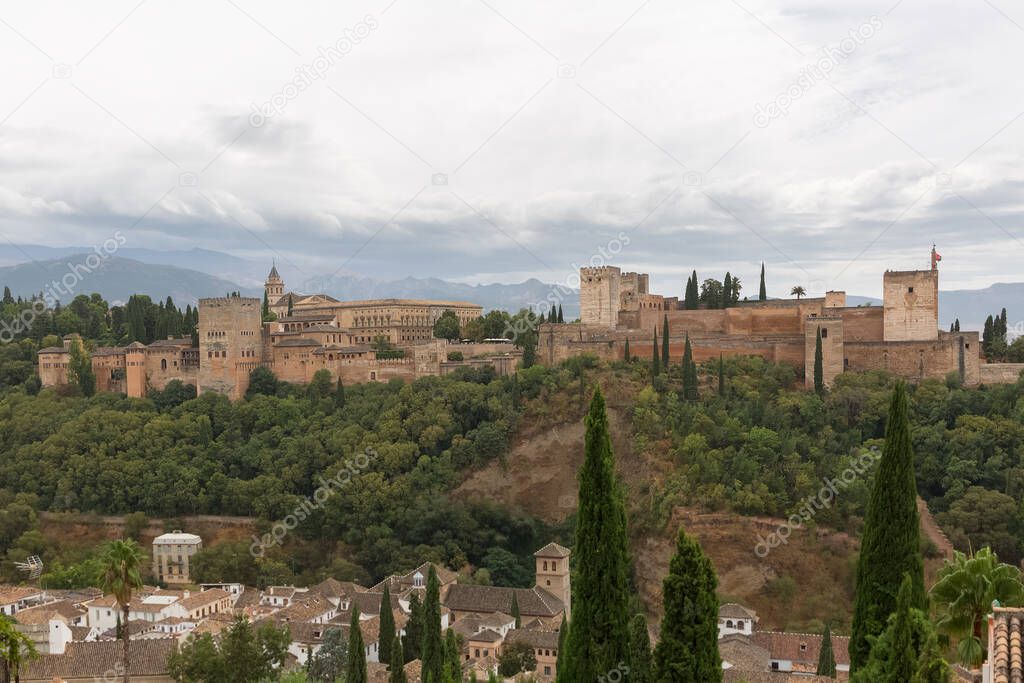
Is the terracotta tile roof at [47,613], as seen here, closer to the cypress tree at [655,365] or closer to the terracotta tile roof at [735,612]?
the terracotta tile roof at [735,612]

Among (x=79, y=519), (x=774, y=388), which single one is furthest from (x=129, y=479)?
(x=774, y=388)

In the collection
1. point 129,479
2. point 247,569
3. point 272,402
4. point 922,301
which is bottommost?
point 247,569

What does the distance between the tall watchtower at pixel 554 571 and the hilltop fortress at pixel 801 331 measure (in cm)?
1425

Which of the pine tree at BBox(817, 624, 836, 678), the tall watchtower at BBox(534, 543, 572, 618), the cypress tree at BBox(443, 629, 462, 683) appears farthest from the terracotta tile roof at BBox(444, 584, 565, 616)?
the cypress tree at BBox(443, 629, 462, 683)

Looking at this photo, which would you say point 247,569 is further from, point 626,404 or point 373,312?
point 373,312

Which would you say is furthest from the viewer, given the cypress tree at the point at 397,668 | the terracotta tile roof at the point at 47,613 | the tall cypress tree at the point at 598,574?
the terracotta tile roof at the point at 47,613

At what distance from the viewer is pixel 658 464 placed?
4250cm

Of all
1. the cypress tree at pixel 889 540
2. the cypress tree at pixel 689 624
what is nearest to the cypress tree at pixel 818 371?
the cypress tree at pixel 889 540

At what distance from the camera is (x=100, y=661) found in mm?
27984

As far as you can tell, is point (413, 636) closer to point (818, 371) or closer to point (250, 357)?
point (818, 371)

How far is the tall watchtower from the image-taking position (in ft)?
124

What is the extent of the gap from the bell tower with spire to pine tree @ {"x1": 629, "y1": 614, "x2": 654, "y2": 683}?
71.8 meters

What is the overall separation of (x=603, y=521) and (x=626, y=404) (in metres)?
31.6

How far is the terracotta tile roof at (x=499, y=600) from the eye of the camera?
116ft
